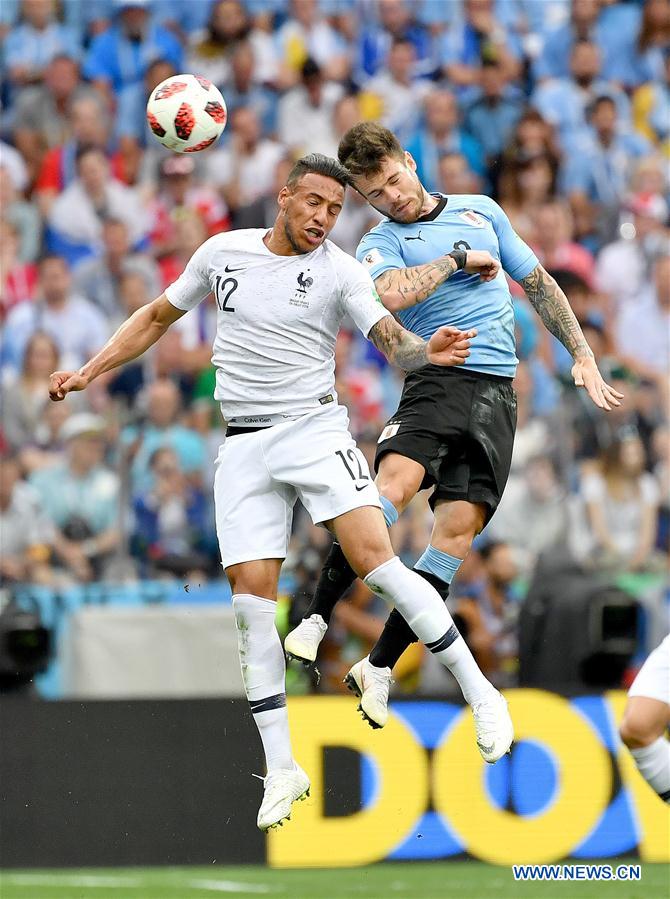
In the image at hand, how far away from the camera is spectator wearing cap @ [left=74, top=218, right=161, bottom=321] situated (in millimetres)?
15711

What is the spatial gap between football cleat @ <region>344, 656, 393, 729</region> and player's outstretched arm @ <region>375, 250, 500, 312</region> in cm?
197

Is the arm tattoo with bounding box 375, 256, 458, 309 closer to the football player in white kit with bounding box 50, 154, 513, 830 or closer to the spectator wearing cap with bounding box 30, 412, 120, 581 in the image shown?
the football player in white kit with bounding box 50, 154, 513, 830

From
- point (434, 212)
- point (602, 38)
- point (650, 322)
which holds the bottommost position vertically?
point (650, 322)

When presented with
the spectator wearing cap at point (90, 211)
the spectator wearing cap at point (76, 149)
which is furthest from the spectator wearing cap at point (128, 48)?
the spectator wearing cap at point (90, 211)

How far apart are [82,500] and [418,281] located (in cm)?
597

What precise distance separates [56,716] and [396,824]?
99.0 inches

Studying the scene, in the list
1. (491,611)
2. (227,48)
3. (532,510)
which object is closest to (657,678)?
(491,611)

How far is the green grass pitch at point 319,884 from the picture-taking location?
10.2 metres

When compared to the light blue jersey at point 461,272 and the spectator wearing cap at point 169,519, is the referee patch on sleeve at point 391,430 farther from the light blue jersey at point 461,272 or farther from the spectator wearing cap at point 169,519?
the spectator wearing cap at point 169,519

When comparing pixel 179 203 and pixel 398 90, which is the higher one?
pixel 398 90

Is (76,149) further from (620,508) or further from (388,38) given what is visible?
(620,508)

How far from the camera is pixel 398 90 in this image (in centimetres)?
1733

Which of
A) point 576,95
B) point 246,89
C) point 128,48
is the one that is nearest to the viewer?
point 246,89

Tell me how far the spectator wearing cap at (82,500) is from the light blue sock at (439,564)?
4.93 m
